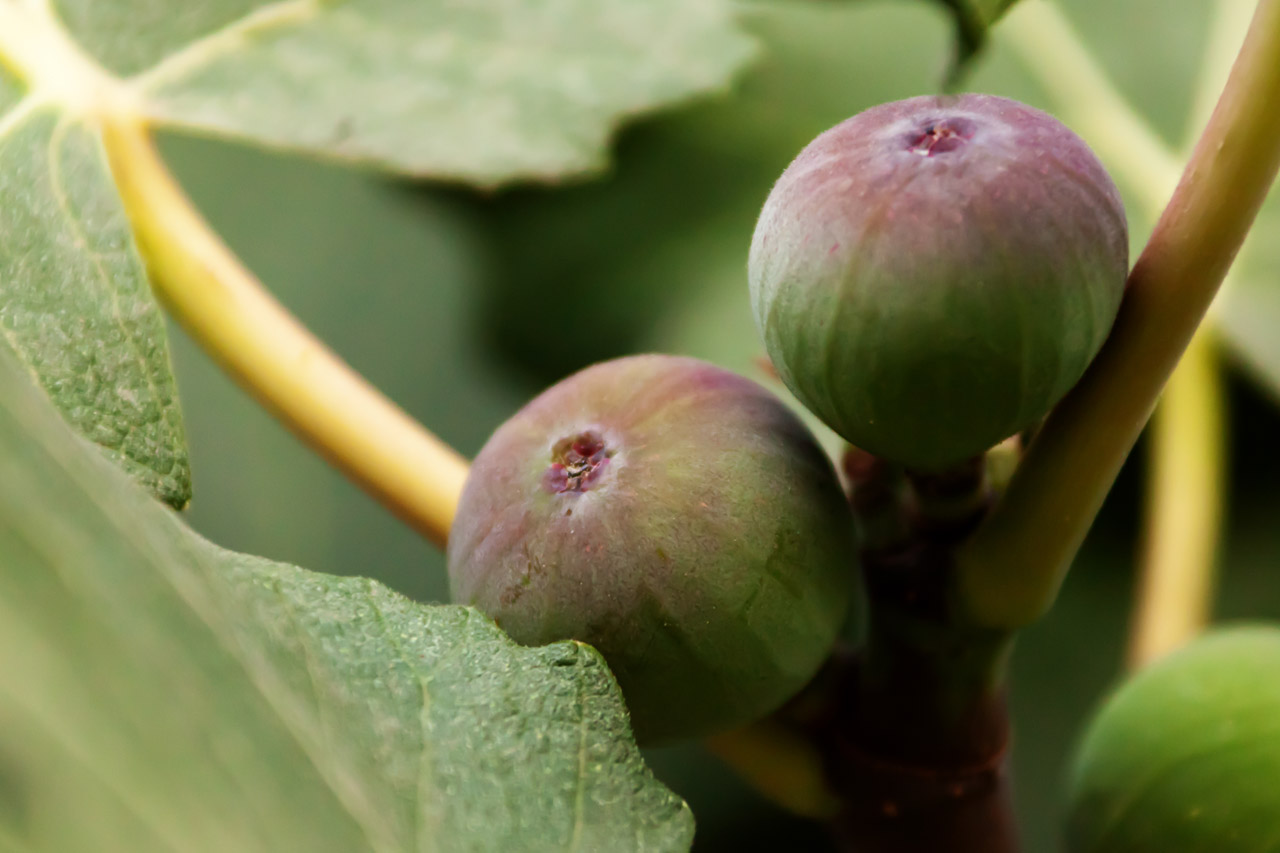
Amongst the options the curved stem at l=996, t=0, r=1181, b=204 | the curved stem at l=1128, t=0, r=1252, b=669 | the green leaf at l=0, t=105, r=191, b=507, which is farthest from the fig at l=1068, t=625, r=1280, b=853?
the curved stem at l=996, t=0, r=1181, b=204

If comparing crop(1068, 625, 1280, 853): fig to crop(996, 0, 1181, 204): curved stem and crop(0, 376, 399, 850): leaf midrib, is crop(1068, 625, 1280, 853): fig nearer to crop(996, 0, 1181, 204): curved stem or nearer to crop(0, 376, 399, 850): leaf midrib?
crop(0, 376, 399, 850): leaf midrib

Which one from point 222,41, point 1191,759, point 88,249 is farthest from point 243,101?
point 1191,759

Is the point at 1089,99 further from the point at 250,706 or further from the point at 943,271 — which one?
the point at 250,706

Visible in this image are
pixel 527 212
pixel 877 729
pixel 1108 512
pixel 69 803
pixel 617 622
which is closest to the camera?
pixel 69 803

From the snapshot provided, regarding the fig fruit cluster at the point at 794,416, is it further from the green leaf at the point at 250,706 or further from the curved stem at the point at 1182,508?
the curved stem at the point at 1182,508

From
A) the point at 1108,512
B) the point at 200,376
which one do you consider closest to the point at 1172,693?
the point at 1108,512

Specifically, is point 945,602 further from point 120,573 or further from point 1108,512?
point 1108,512

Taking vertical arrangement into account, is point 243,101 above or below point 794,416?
above
